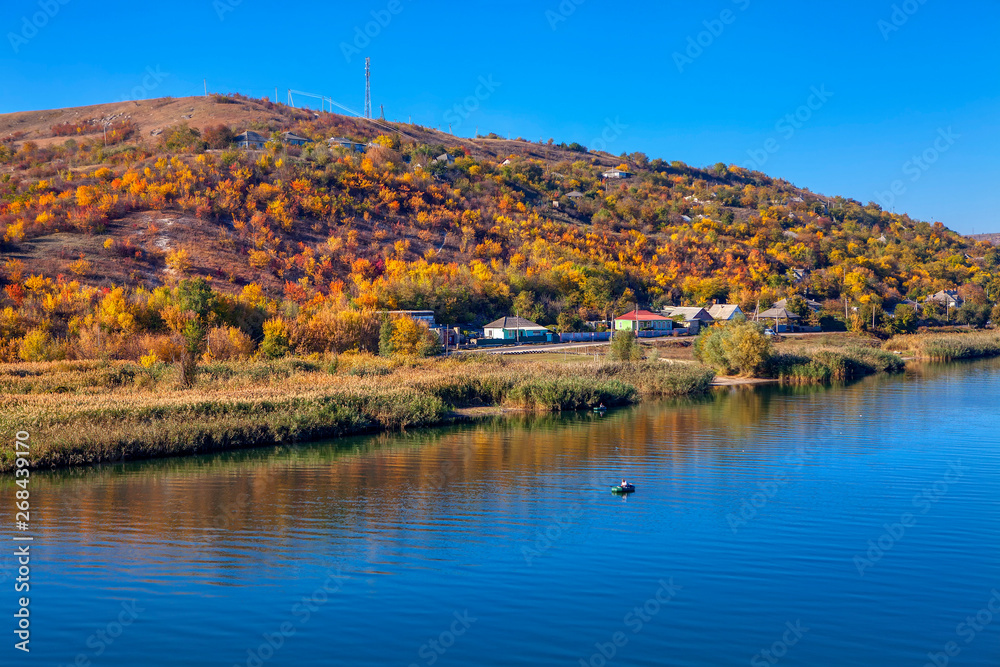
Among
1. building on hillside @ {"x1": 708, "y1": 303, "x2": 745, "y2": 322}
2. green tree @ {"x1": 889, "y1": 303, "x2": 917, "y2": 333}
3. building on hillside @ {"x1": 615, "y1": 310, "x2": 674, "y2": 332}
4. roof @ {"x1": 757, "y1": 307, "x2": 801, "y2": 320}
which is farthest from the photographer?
roof @ {"x1": 757, "y1": 307, "x2": 801, "y2": 320}

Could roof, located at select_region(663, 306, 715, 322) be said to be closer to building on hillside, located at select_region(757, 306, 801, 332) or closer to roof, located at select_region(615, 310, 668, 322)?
roof, located at select_region(615, 310, 668, 322)

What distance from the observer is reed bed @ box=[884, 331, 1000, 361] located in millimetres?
65125

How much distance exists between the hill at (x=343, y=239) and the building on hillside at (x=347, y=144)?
2420 millimetres

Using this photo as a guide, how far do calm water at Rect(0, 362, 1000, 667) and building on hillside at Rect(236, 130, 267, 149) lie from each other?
7999 cm

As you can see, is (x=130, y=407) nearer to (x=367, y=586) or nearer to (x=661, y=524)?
(x=367, y=586)

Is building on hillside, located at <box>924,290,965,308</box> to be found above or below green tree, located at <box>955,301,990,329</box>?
above

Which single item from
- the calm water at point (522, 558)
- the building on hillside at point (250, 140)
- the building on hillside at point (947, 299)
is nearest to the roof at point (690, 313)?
the building on hillside at point (947, 299)

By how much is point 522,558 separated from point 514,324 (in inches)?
2038

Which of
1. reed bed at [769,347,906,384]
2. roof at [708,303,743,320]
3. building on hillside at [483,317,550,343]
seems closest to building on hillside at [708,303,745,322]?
roof at [708,303,743,320]

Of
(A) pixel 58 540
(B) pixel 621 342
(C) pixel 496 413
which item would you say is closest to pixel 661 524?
(A) pixel 58 540

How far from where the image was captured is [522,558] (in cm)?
1545

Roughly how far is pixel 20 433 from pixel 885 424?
31.7m

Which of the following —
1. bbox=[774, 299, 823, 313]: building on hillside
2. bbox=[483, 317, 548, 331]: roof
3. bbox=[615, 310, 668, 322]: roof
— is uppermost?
bbox=[774, 299, 823, 313]: building on hillside

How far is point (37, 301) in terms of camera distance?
2029 inches
